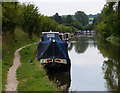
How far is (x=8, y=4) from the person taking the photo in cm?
2773

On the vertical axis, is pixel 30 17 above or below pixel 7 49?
above

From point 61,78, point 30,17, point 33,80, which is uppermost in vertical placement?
point 30,17

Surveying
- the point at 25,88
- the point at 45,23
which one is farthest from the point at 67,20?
the point at 25,88

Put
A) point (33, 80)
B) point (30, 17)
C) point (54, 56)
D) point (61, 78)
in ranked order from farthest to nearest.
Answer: point (30, 17), point (54, 56), point (61, 78), point (33, 80)

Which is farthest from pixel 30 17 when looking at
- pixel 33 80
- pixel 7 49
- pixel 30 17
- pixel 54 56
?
pixel 33 80

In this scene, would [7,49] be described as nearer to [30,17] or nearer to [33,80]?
[33,80]

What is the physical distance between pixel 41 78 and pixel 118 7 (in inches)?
1272

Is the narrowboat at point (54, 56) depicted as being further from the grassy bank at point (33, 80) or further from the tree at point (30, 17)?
the tree at point (30, 17)

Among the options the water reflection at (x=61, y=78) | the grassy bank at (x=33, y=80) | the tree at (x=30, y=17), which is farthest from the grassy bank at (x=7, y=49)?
the water reflection at (x=61, y=78)

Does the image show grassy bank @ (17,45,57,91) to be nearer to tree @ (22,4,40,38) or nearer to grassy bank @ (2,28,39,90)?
grassy bank @ (2,28,39,90)

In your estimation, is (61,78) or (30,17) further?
(30,17)

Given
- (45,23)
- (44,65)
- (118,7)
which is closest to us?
(44,65)

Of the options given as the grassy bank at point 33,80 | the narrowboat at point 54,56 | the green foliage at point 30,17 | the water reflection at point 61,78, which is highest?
the green foliage at point 30,17

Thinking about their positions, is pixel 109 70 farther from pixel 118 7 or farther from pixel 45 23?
pixel 45 23
